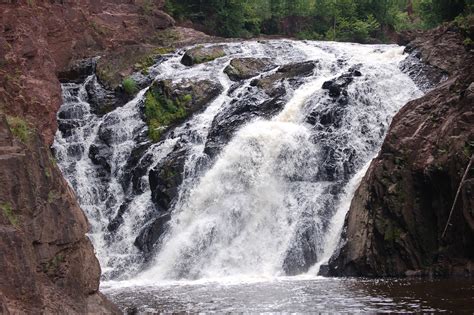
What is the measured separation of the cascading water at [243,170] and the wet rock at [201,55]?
292 cm

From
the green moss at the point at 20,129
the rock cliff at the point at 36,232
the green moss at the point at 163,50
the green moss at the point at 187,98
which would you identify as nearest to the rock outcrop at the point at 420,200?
the rock cliff at the point at 36,232

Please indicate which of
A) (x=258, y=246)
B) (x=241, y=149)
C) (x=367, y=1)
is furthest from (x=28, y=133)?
(x=367, y=1)

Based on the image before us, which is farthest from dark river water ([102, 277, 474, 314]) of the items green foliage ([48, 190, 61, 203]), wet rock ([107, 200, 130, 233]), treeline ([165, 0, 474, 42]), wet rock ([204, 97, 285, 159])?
treeline ([165, 0, 474, 42])

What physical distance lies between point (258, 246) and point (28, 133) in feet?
37.9

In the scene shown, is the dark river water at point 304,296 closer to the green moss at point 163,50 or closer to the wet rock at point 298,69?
the wet rock at point 298,69

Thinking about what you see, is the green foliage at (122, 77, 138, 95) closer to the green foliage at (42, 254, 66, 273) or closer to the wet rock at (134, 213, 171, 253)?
the wet rock at (134, 213, 171, 253)

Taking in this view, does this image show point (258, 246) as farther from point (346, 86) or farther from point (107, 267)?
point (346, 86)

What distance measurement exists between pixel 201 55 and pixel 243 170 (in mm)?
12672

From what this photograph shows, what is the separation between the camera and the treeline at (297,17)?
48.8 metres

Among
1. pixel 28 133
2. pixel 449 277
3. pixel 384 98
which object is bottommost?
pixel 449 277

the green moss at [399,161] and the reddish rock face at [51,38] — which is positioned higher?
the reddish rock face at [51,38]

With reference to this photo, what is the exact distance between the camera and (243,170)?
2441cm

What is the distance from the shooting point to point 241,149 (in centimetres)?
2519

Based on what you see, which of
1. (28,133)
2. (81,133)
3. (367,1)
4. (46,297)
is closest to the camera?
(46,297)
